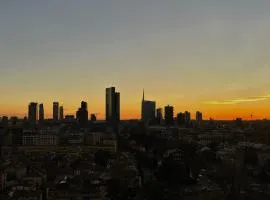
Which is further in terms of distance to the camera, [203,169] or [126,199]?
[203,169]

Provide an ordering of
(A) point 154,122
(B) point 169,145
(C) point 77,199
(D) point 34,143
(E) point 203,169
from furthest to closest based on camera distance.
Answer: (A) point 154,122
(D) point 34,143
(B) point 169,145
(E) point 203,169
(C) point 77,199

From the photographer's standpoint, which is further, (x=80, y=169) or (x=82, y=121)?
(x=82, y=121)

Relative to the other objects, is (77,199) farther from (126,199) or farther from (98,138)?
(98,138)

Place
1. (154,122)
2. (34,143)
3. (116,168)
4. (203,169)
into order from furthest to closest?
(154,122), (34,143), (203,169), (116,168)

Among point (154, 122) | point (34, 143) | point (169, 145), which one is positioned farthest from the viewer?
point (154, 122)

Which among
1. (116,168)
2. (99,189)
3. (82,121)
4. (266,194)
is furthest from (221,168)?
(82,121)

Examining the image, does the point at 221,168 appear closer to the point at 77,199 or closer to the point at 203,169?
the point at 203,169

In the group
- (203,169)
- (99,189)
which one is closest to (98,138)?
(203,169)

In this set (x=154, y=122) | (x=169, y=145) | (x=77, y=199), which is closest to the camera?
(x=77, y=199)
